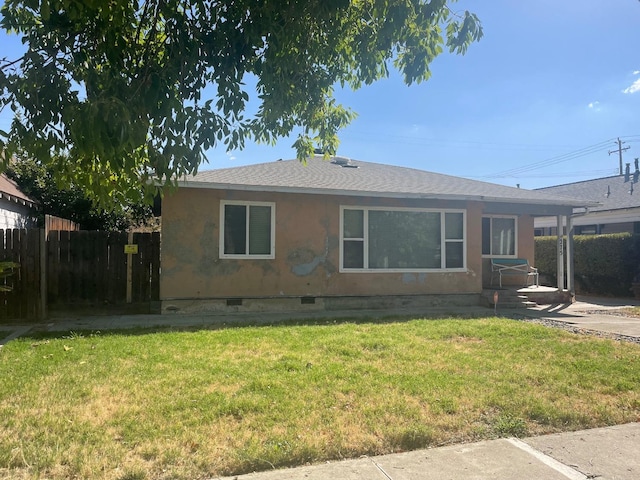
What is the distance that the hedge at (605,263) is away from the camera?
15617mm

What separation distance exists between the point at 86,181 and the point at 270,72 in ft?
6.07

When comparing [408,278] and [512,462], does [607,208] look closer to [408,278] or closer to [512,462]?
[408,278]

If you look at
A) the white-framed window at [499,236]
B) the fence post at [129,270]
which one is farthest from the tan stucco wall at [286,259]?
the white-framed window at [499,236]

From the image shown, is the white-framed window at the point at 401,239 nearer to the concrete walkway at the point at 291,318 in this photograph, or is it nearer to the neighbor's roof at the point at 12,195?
the concrete walkway at the point at 291,318

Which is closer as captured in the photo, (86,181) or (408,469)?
(408,469)

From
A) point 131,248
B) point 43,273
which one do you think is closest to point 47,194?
point 131,248

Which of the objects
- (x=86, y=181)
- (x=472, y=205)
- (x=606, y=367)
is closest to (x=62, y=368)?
(x=86, y=181)

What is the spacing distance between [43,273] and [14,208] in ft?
13.6

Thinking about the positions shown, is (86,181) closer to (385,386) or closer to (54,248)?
(385,386)

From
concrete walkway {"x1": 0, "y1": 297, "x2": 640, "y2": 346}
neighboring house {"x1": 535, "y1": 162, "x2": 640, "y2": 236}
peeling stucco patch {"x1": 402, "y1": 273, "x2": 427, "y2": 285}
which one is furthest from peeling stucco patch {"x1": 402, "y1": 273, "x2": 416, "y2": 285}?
neighboring house {"x1": 535, "y1": 162, "x2": 640, "y2": 236}

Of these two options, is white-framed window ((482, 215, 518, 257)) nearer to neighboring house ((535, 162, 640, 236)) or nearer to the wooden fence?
neighboring house ((535, 162, 640, 236))

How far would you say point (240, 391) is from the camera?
483 cm

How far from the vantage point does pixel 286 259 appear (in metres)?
11.1

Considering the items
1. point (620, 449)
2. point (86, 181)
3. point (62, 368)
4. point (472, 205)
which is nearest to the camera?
point (620, 449)
